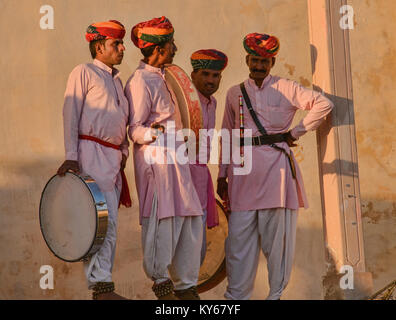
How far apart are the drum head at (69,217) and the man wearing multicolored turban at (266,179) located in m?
1.56

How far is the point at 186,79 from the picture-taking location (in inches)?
258


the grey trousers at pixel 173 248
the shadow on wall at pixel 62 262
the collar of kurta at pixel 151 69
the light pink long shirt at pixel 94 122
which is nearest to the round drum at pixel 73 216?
the light pink long shirt at pixel 94 122

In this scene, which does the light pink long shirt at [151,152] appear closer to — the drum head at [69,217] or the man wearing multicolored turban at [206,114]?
the man wearing multicolored turban at [206,114]

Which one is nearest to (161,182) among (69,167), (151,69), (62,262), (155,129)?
(155,129)

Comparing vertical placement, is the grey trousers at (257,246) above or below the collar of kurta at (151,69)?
below

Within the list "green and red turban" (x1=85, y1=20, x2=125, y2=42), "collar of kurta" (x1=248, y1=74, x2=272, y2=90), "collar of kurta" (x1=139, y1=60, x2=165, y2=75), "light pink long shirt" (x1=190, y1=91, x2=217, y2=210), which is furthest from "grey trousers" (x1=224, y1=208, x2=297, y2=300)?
"green and red turban" (x1=85, y1=20, x2=125, y2=42)

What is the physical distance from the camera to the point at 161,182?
248 inches

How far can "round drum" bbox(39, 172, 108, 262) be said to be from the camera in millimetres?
5832

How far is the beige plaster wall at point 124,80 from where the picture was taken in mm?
9320

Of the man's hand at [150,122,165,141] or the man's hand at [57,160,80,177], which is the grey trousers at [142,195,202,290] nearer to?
the man's hand at [150,122,165,141]

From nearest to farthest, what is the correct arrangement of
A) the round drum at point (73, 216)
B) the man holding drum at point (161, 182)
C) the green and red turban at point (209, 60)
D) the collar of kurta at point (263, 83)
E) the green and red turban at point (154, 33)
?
the round drum at point (73, 216) < the man holding drum at point (161, 182) < the green and red turban at point (154, 33) < the green and red turban at point (209, 60) < the collar of kurta at point (263, 83)

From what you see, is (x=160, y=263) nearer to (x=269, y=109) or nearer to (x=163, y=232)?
(x=163, y=232)
